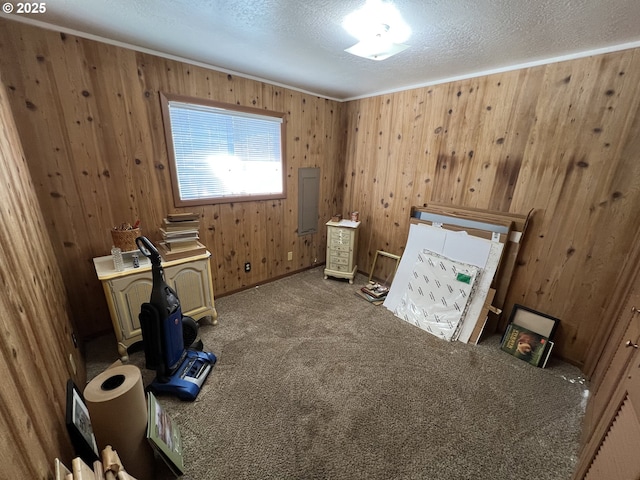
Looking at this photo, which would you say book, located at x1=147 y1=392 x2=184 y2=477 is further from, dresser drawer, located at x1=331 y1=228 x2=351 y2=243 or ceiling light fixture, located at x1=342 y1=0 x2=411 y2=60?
dresser drawer, located at x1=331 y1=228 x2=351 y2=243

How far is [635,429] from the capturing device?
2.92 feet

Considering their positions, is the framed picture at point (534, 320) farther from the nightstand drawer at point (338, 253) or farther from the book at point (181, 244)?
the book at point (181, 244)

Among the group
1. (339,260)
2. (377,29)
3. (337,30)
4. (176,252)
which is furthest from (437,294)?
(176,252)

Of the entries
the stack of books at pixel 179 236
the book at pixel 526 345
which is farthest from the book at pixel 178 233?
the book at pixel 526 345

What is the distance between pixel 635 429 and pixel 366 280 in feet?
8.66

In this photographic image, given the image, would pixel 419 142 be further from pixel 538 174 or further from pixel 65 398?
pixel 65 398

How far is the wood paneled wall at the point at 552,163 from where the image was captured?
1.76 meters

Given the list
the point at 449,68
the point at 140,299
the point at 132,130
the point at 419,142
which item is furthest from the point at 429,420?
the point at 132,130

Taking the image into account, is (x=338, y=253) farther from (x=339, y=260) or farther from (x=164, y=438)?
(x=164, y=438)

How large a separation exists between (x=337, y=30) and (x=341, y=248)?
7.39ft

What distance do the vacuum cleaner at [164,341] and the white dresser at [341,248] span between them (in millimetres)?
1977

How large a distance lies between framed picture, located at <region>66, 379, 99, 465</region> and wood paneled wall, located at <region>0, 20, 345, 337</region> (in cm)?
129

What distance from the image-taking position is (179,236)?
7.27 feet

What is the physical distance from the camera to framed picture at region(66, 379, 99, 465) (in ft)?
3.48
